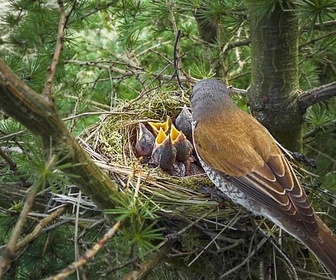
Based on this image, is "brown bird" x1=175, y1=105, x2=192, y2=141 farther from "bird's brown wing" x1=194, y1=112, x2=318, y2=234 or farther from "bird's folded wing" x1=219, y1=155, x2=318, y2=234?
"bird's folded wing" x1=219, y1=155, x2=318, y2=234

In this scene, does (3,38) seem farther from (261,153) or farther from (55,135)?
(55,135)

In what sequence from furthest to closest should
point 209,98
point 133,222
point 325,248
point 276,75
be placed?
point 209,98
point 276,75
point 325,248
point 133,222

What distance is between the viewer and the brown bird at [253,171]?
8.30ft

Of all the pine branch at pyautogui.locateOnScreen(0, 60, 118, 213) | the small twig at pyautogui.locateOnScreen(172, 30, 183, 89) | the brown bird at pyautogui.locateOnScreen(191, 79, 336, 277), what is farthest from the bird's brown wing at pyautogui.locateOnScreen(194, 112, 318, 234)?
the pine branch at pyautogui.locateOnScreen(0, 60, 118, 213)

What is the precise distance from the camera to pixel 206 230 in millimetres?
2666

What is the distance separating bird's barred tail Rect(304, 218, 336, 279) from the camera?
8.04 feet

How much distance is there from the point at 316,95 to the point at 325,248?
0.72m

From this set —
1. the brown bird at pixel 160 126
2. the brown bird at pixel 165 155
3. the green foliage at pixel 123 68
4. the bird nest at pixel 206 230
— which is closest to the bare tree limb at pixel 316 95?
the green foliage at pixel 123 68

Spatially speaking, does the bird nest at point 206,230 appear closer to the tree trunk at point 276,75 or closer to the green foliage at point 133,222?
the green foliage at point 133,222

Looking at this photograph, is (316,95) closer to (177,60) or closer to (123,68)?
(177,60)

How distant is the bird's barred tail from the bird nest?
10 centimetres

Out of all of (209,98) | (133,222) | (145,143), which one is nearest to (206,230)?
(133,222)

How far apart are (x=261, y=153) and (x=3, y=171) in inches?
42.8

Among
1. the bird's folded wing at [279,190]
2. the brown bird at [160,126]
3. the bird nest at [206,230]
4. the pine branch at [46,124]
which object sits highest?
the pine branch at [46,124]
